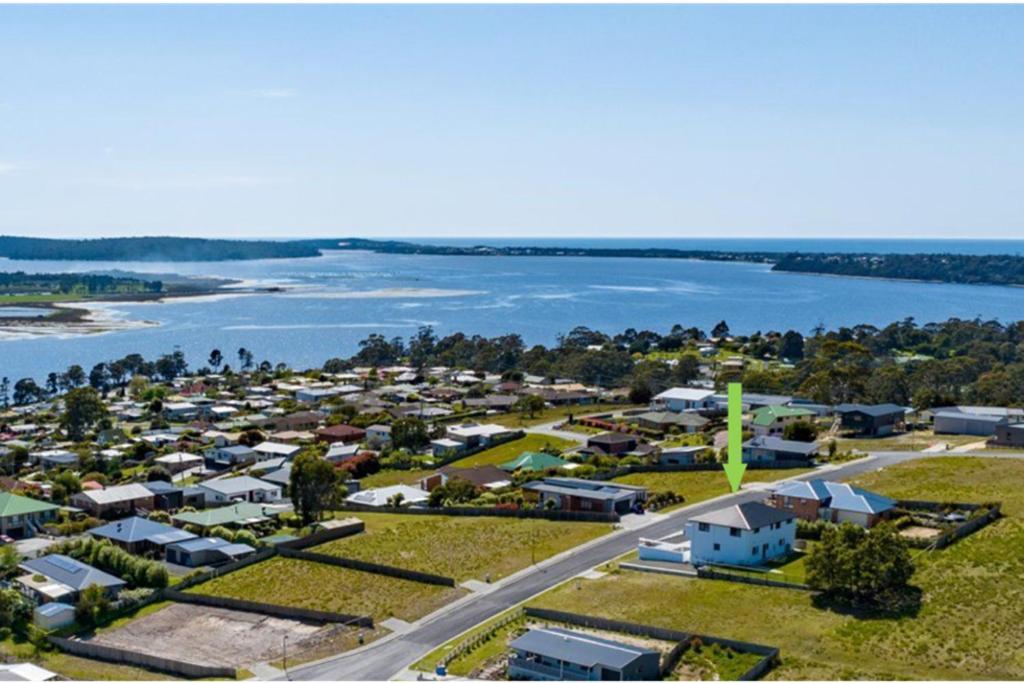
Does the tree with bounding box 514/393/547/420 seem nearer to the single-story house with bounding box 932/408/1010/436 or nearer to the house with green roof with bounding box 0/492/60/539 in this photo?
the single-story house with bounding box 932/408/1010/436

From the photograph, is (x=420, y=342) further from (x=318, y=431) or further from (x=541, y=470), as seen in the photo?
(x=541, y=470)

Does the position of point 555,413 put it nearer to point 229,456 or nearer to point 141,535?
point 229,456

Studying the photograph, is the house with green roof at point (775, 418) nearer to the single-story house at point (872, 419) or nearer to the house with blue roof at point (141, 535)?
the single-story house at point (872, 419)

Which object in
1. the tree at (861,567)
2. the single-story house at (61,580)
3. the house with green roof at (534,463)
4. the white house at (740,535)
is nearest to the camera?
the tree at (861,567)

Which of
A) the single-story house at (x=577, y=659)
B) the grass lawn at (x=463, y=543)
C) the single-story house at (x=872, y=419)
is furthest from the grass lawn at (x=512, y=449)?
the single-story house at (x=577, y=659)

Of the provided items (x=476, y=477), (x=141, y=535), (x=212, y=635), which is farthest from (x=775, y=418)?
(x=212, y=635)

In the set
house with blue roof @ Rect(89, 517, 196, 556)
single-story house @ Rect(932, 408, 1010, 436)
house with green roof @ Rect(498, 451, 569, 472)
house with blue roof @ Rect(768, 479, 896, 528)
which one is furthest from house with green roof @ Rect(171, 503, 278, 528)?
single-story house @ Rect(932, 408, 1010, 436)

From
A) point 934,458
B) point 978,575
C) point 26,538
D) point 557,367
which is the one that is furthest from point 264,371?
point 978,575
